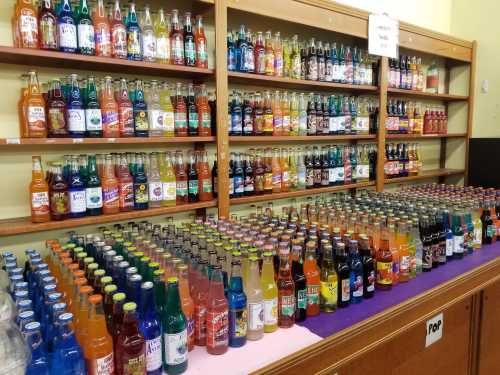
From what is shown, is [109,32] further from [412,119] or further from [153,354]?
[412,119]

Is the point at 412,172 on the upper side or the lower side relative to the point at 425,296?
upper

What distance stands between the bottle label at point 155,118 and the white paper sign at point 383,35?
1.60 m

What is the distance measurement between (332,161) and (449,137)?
1.80 meters

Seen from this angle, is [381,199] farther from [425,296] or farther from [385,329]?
[385,329]

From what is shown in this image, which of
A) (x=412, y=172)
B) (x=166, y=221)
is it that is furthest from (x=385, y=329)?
(x=412, y=172)

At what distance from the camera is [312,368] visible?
1135 millimetres

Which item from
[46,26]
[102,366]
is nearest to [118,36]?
[46,26]

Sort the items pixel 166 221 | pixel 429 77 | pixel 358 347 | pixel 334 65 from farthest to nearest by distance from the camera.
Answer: pixel 429 77 → pixel 334 65 → pixel 166 221 → pixel 358 347

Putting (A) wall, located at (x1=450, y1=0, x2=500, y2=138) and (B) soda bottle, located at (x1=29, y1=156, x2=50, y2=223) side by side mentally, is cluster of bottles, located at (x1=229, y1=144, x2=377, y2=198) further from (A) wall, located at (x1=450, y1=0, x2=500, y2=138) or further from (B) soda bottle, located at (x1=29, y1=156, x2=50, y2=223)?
(A) wall, located at (x1=450, y1=0, x2=500, y2=138)

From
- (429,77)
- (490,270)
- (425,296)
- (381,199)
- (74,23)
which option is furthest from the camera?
(429,77)

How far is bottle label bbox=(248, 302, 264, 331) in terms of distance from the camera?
1118 mm

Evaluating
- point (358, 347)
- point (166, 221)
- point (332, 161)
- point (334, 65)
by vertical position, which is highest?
point (334, 65)

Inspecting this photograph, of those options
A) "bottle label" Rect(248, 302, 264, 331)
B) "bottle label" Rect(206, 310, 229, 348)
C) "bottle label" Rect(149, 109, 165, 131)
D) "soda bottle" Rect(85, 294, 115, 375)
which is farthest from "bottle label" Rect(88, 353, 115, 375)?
"bottle label" Rect(149, 109, 165, 131)

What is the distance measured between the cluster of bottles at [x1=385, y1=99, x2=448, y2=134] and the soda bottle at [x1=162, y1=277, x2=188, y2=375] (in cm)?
245
